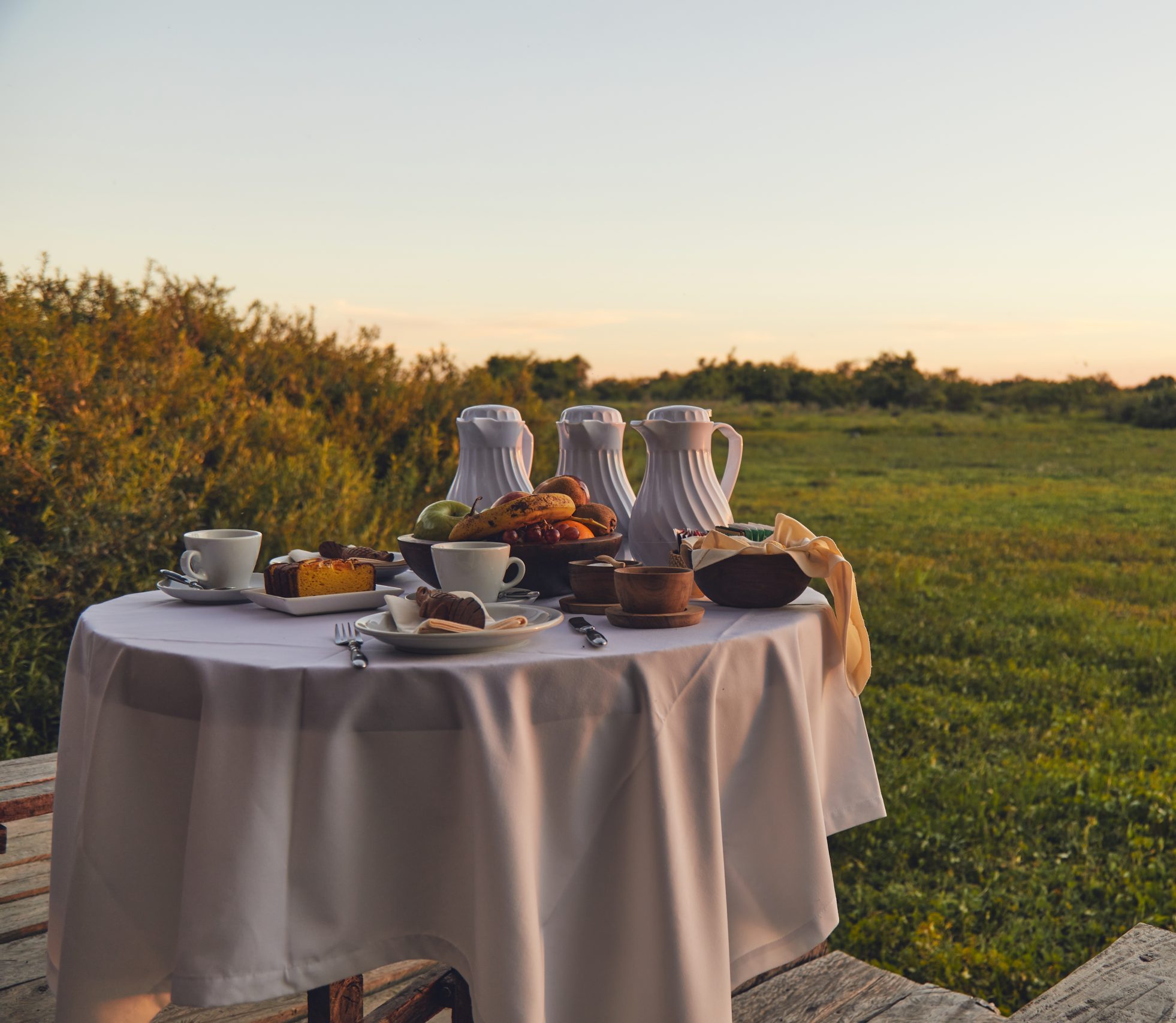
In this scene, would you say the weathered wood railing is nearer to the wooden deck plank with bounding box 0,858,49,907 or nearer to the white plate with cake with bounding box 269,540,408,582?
the wooden deck plank with bounding box 0,858,49,907

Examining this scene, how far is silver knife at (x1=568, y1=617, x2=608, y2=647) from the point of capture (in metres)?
1.35

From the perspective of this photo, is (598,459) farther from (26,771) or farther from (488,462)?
(26,771)

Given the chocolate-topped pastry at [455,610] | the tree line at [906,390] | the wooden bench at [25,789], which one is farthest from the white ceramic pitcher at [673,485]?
the tree line at [906,390]

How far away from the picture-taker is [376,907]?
127 cm

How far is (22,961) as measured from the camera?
2.29 metres

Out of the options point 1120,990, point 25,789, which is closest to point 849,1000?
point 1120,990

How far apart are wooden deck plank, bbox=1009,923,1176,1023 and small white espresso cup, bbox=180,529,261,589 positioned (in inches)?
67.3

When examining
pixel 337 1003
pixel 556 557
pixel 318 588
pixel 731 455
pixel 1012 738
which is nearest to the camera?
pixel 337 1003

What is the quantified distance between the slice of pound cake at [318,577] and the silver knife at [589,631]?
1.54 feet

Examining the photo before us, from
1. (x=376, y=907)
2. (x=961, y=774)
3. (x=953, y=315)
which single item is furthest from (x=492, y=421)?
(x=953, y=315)

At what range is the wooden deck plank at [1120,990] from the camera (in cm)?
173

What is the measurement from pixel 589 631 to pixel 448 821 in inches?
13.4

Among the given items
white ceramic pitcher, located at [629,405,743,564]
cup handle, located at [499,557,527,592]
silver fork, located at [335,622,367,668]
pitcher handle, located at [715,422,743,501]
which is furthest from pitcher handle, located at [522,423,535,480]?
silver fork, located at [335,622,367,668]

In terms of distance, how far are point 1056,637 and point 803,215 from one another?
560 centimetres
